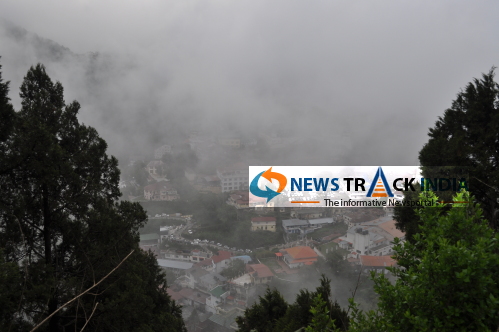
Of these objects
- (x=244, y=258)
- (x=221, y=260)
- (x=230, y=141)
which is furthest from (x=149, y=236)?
(x=230, y=141)

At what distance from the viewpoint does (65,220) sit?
9.40 feet

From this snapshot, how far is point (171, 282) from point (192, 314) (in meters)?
1.64

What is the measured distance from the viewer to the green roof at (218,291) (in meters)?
8.19

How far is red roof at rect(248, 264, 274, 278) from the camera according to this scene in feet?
28.3

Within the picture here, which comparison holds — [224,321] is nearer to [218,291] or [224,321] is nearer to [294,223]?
[218,291]

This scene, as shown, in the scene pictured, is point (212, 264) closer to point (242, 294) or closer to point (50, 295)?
point (242, 294)

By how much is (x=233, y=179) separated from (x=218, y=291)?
32.0 feet

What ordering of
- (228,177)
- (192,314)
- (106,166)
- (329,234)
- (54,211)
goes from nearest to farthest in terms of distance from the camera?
→ (54,211)
(106,166)
(192,314)
(329,234)
(228,177)

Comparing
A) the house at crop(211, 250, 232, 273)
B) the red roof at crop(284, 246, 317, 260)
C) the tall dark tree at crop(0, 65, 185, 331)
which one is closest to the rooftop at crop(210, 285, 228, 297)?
the house at crop(211, 250, 232, 273)

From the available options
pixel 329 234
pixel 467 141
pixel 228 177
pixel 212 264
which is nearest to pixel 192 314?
pixel 212 264

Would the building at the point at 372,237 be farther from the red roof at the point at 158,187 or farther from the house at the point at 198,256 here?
the red roof at the point at 158,187

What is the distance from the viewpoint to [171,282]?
922cm

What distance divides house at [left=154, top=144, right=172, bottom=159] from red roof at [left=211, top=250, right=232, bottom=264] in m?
13.5

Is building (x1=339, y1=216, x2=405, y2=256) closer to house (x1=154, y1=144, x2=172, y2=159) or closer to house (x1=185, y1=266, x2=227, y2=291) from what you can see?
house (x1=185, y1=266, x2=227, y2=291)
